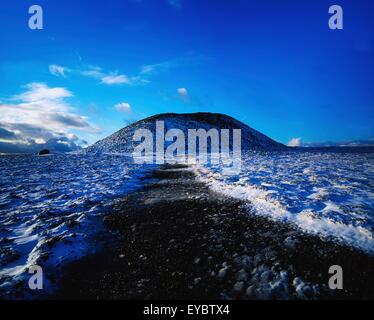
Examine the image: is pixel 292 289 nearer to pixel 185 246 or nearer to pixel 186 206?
pixel 185 246

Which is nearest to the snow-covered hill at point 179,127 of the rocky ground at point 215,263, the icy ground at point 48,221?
the icy ground at point 48,221

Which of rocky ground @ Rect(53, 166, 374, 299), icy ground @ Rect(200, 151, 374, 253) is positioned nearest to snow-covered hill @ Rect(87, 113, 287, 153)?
icy ground @ Rect(200, 151, 374, 253)

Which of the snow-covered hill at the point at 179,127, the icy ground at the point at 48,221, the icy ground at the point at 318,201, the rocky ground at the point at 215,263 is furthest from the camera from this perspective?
the snow-covered hill at the point at 179,127

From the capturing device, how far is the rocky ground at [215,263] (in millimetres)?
4484

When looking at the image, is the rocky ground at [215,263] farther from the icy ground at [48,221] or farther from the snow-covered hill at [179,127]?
the snow-covered hill at [179,127]

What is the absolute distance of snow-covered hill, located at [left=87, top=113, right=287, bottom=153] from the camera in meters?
47.1

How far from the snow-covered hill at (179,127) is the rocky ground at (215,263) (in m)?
35.7

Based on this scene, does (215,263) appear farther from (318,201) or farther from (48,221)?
(48,221)

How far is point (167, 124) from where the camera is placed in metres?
59.1

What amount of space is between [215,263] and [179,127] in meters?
54.8

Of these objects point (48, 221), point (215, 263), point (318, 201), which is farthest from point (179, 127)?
point (215, 263)

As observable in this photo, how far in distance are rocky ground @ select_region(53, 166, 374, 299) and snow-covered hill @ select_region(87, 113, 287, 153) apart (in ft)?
117
